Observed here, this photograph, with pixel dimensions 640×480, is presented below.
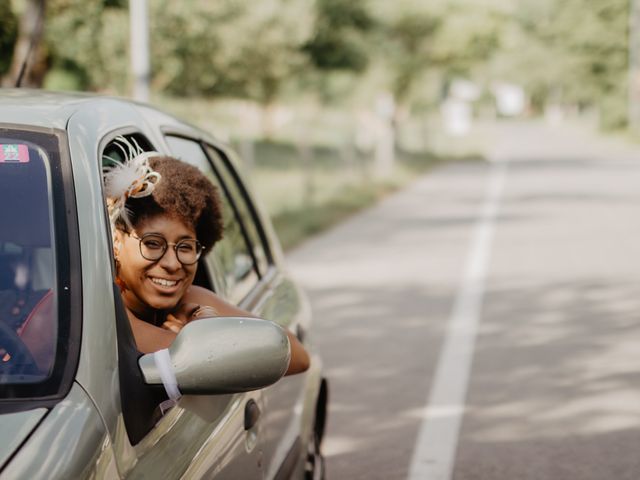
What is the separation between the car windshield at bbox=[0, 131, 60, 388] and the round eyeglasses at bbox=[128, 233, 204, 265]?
0.33 metres

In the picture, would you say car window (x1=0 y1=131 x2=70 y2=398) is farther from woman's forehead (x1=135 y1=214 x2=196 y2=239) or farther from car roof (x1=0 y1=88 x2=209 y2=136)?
woman's forehead (x1=135 y1=214 x2=196 y2=239)

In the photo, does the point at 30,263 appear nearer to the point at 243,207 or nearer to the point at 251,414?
the point at 251,414

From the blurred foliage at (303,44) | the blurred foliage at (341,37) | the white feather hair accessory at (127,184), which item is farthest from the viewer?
the blurred foliage at (341,37)

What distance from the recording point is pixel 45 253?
2.52 meters

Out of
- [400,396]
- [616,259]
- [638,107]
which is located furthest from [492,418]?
[638,107]

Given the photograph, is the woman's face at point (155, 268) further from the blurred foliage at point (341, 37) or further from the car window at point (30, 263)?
the blurred foliage at point (341, 37)

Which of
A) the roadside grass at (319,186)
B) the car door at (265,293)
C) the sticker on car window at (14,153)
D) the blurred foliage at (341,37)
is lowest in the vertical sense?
the roadside grass at (319,186)

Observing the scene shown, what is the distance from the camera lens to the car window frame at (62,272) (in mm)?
2219

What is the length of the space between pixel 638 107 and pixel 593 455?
2122 inches

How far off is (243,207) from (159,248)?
172cm

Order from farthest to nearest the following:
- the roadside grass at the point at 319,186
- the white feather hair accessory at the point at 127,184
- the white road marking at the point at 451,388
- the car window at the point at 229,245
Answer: the roadside grass at the point at 319,186 < the white road marking at the point at 451,388 < the car window at the point at 229,245 < the white feather hair accessory at the point at 127,184

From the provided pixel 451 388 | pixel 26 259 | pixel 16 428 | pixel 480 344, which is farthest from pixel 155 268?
pixel 480 344

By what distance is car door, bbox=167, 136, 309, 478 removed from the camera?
3430 mm

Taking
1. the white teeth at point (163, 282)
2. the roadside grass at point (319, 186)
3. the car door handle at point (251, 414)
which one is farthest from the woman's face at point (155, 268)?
the roadside grass at point (319, 186)
